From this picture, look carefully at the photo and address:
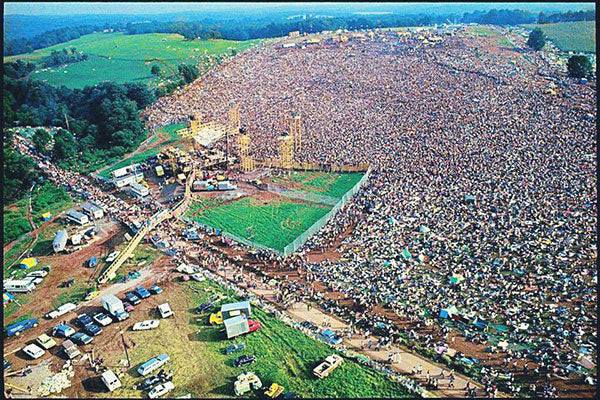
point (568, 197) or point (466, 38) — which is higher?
point (466, 38)

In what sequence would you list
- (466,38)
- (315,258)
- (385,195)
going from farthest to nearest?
1. (466,38)
2. (385,195)
3. (315,258)

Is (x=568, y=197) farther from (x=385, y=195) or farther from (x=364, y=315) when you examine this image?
(x=364, y=315)

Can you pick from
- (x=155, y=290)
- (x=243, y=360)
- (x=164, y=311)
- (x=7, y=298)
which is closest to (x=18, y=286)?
(x=7, y=298)

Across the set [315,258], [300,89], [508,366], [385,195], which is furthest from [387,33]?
[508,366]

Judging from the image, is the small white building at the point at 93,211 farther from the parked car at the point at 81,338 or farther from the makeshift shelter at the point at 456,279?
the makeshift shelter at the point at 456,279

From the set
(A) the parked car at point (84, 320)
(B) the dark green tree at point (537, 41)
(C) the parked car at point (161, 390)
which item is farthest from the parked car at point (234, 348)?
(B) the dark green tree at point (537, 41)

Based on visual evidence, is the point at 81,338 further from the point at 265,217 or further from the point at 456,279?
the point at 456,279
